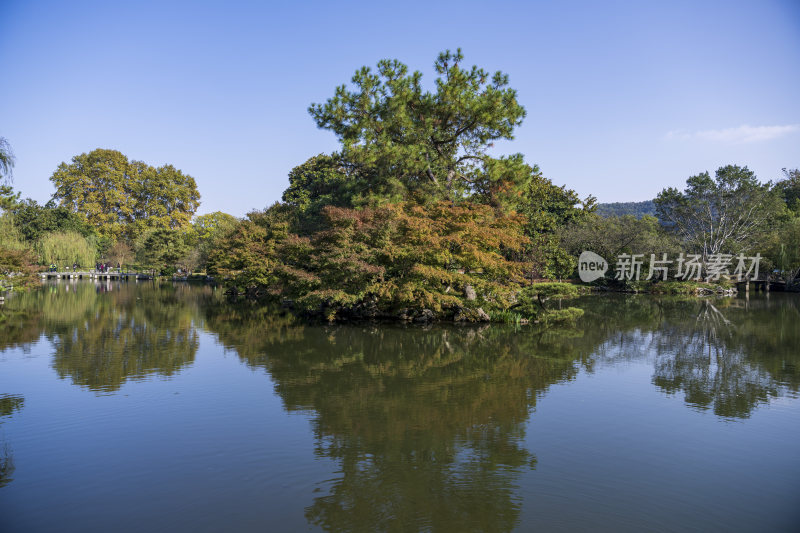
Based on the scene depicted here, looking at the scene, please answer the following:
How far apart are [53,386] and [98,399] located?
121 centimetres

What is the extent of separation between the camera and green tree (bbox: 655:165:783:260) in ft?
106

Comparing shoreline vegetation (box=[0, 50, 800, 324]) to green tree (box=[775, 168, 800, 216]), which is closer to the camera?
shoreline vegetation (box=[0, 50, 800, 324])

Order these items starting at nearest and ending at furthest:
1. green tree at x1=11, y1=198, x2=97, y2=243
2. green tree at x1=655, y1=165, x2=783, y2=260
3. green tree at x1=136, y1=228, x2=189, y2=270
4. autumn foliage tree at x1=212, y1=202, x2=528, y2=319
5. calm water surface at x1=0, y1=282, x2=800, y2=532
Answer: calm water surface at x1=0, y1=282, x2=800, y2=532
autumn foliage tree at x1=212, y1=202, x2=528, y2=319
green tree at x1=655, y1=165, x2=783, y2=260
green tree at x1=11, y1=198, x2=97, y2=243
green tree at x1=136, y1=228, x2=189, y2=270

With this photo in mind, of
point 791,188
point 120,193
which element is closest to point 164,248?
point 120,193

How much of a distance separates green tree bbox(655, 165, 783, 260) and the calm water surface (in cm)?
2542

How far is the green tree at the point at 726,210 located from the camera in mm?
32219

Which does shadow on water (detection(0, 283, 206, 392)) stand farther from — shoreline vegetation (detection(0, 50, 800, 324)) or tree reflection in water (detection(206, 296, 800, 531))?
shoreline vegetation (detection(0, 50, 800, 324))

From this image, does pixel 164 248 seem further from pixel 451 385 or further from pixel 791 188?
pixel 791 188

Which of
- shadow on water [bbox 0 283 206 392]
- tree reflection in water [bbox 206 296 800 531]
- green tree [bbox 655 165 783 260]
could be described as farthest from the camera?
green tree [bbox 655 165 783 260]

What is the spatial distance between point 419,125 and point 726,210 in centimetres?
2541

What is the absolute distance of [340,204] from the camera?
19.9 m

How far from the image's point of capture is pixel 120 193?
2068 inches

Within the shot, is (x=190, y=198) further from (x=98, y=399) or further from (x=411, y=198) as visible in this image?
(x=98, y=399)

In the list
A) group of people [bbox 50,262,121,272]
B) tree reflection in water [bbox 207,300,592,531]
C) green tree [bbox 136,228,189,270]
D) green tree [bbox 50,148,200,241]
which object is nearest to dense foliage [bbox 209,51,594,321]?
tree reflection in water [bbox 207,300,592,531]
